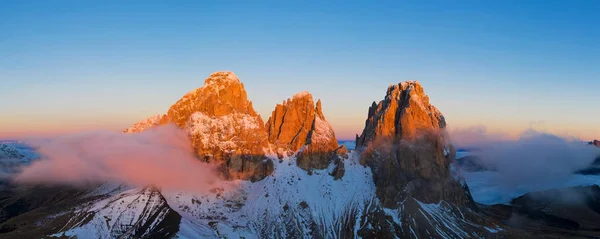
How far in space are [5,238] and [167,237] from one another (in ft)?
245

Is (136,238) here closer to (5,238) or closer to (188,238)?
(188,238)

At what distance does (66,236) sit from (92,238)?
38.6 ft

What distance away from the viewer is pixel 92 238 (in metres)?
198

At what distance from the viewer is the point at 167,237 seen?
19862 centimetres

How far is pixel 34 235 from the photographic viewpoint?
643 feet

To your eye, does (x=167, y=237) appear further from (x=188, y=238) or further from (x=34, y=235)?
(x=34, y=235)

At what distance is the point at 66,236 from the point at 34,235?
49.8 feet

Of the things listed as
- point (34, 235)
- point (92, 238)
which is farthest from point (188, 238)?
point (34, 235)

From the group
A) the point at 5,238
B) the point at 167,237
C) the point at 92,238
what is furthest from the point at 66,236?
the point at 167,237

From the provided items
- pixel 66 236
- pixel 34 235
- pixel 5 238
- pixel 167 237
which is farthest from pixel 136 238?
pixel 5 238

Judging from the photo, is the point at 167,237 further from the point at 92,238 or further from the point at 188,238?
the point at 92,238

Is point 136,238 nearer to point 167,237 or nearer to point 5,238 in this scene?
point 167,237

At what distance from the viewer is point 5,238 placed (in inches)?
7618

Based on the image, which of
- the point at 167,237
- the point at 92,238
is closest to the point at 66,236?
the point at 92,238
